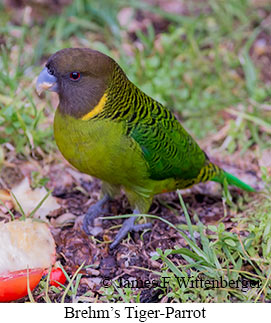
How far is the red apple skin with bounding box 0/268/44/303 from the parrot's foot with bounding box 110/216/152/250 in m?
0.77

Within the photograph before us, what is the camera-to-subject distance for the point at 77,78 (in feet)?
11.4

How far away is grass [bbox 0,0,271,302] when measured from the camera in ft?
11.6

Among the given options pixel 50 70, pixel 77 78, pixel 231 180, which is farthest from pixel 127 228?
pixel 50 70

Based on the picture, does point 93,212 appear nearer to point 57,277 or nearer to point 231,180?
point 57,277

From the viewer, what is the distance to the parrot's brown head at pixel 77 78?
3.42m

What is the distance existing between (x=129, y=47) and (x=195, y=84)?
102cm

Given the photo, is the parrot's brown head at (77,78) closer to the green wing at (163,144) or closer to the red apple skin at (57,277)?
the green wing at (163,144)

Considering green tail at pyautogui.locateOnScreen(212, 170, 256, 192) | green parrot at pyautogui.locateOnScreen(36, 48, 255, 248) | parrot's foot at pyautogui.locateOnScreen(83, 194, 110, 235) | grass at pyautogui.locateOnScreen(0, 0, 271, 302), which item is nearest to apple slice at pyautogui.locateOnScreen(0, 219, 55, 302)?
grass at pyautogui.locateOnScreen(0, 0, 271, 302)

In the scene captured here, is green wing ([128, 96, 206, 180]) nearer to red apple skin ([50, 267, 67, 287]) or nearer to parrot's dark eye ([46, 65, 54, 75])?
parrot's dark eye ([46, 65, 54, 75])

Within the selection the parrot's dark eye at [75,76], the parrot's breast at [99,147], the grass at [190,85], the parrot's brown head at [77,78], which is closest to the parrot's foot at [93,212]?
the parrot's breast at [99,147]

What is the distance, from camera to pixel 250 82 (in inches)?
226

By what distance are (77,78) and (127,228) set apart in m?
1.23

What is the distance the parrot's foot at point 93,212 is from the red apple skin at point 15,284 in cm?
80

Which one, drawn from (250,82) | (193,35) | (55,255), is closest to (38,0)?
(193,35)
